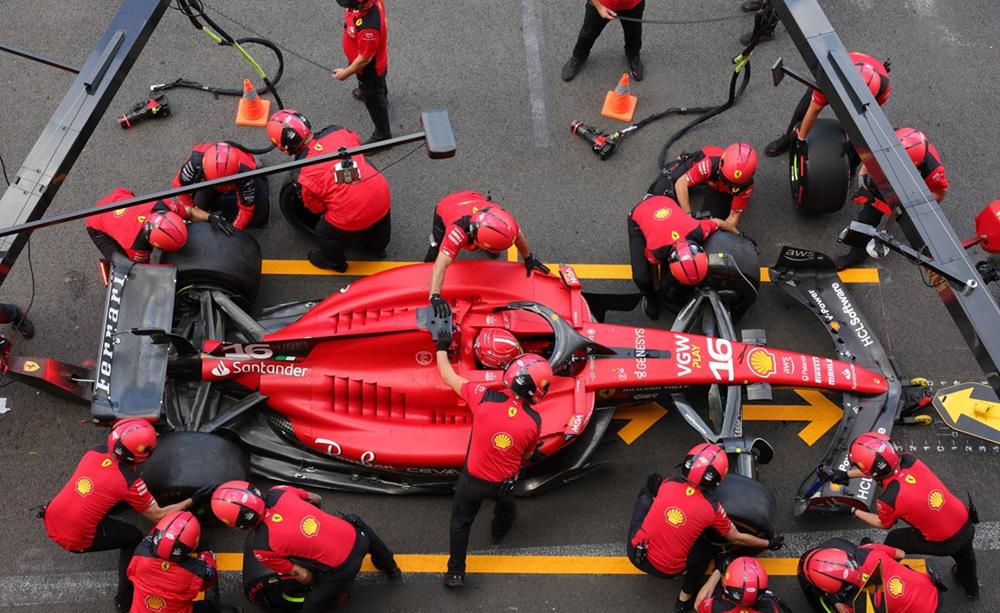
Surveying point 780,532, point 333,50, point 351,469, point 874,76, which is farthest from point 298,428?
point 874,76

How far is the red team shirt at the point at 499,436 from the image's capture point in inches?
255

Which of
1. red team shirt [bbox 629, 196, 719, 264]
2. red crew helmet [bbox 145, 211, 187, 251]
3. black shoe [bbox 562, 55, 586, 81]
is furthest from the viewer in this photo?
black shoe [bbox 562, 55, 586, 81]

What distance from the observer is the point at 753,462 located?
23.3 ft

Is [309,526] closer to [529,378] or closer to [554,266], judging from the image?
[529,378]

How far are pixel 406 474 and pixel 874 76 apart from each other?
5178 millimetres

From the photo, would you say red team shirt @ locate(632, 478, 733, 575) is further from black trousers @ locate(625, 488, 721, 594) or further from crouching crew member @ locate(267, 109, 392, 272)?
crouching crew member @ locate(267, 109, 392, 272)

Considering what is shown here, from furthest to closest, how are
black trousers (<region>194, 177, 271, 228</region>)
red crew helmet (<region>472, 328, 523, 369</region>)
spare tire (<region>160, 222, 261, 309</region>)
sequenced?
black trousers (<region>194, 177, 271, 228</region>)
spare tire (<region>160, 222, 261, 309</region>)
red crew helmet (<region>472, 328, 523, 369</region>)

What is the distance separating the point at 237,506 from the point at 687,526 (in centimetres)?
301

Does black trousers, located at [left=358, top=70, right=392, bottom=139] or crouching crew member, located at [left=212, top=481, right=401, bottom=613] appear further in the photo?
black trousers, located at [left=358, top=70, right=392, bottom=139]

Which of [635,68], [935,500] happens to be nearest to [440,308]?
[935,500]

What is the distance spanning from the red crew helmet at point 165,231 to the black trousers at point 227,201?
0.89 m

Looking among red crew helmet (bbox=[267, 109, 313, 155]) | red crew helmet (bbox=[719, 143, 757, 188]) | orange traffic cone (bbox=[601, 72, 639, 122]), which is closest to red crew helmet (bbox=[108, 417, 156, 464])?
red crew helmet (bbox=[267, 109, 313, 155])

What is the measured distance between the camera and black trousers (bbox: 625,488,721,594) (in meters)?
6.71

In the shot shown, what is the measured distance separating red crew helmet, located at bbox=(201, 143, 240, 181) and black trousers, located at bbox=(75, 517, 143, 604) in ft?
9.30
